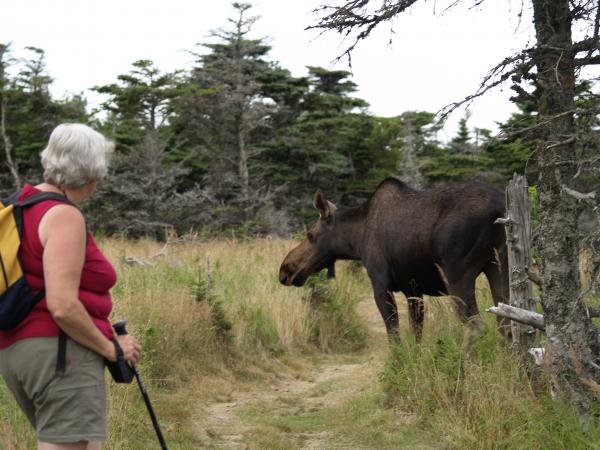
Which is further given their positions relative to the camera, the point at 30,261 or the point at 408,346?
the point at 408,346

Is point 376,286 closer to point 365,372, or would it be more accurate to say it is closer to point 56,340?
point 365,372

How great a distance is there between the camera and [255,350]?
9148mm

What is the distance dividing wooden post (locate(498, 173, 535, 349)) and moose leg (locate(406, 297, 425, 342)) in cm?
159

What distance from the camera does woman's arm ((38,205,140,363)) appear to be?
2924 mm

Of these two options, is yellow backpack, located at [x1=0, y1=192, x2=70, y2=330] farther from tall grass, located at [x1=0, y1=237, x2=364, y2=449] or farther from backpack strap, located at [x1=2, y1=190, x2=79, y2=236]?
tall grass, located at [x1=0, y1=237, x2=364, y2=449]

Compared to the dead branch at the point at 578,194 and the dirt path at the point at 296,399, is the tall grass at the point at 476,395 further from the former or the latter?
the dead branch at the point at 578,194

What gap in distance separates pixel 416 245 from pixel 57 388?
524 centimetres

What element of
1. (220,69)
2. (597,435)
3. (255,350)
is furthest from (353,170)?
(597,435)

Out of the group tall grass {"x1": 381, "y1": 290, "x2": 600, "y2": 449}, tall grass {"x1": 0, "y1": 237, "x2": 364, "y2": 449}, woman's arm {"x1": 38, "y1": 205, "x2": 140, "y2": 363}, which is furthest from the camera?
tall grass {"x1": 0, "y1": 237, "x2": 364, "y2": 449}

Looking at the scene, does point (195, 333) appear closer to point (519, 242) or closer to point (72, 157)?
point (519, 242)

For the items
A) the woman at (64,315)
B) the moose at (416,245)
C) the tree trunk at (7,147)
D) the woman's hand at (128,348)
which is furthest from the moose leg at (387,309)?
the tree trunk at (7,147)

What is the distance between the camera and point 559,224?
189 inches

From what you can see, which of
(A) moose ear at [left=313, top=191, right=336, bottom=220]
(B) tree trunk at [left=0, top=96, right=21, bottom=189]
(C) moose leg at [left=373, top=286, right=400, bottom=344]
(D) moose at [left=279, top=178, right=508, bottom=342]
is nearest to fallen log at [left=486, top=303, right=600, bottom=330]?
(D) moose at [left=279, top=178, right=508, bottom=342]

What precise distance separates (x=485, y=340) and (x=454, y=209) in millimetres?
1657
